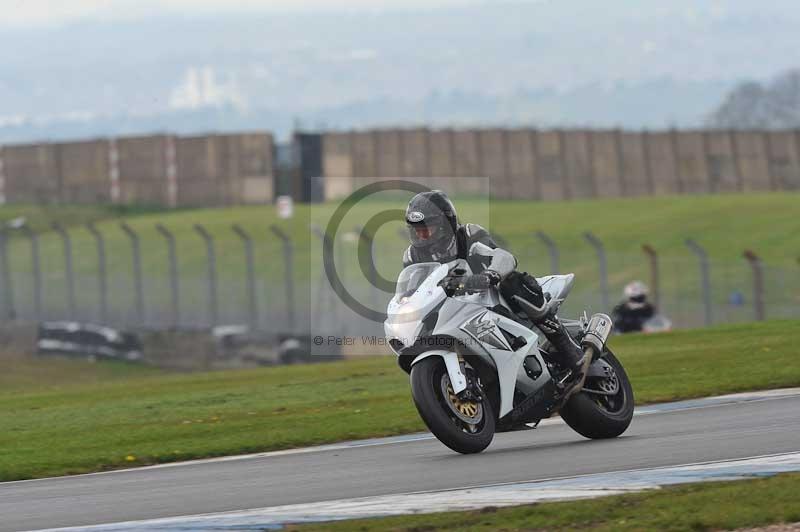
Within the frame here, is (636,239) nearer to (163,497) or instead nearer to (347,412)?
(347,412)

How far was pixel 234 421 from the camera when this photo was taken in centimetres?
1470

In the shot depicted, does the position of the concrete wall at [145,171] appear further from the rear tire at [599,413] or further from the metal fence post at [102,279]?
the rear tire at [599,413]

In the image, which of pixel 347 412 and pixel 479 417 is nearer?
pixel 479 417

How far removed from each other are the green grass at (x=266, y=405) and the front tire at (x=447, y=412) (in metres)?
2.48

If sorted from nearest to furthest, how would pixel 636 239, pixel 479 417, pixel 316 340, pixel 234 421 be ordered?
1. pixel 479 417
2. pixel 234 421
3. pixel 316 340
4. pixel 636 239

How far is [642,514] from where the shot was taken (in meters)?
8.06

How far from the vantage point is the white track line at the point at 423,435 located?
470 inches

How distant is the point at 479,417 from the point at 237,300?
23.7 metres

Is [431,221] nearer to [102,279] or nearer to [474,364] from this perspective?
[474,364]

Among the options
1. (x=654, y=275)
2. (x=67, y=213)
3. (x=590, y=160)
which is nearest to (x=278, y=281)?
(x=654, y=275)

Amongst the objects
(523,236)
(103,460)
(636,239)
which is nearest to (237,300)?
(523,236)

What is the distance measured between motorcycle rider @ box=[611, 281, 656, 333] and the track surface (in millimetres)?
13485

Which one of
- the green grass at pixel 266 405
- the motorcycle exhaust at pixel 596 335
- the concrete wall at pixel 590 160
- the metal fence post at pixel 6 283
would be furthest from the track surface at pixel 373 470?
the concrete wall at pixel 590 160

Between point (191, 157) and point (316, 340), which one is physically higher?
point (191, 157)
